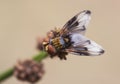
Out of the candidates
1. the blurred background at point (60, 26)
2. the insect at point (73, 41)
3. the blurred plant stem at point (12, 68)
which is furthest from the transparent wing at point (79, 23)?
the blurred background at point (60, 26)

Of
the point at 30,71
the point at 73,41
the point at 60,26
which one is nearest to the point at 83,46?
the point at 73,41

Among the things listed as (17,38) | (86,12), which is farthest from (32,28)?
(86,12)

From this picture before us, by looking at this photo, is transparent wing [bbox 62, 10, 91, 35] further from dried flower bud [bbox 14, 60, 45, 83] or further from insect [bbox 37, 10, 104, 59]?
dried flower bud [bbox 14, 60, 45, 83]

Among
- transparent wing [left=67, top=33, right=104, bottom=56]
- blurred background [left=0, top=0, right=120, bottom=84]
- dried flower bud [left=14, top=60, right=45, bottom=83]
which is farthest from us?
blurred background [left=0, top=0, right=120, bottom=84]

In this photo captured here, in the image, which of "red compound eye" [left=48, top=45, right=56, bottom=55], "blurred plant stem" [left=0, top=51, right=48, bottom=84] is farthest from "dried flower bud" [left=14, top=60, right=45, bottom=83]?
"red compound eye" [left=48, top=45, right=56, bottom=55]

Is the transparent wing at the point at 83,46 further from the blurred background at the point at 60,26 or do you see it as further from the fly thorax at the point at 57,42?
the blurred background at the point at 60,26

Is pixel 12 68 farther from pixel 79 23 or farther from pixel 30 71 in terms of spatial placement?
pixel 79 23

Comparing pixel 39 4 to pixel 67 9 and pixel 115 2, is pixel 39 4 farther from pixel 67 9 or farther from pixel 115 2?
pixel 115 2
